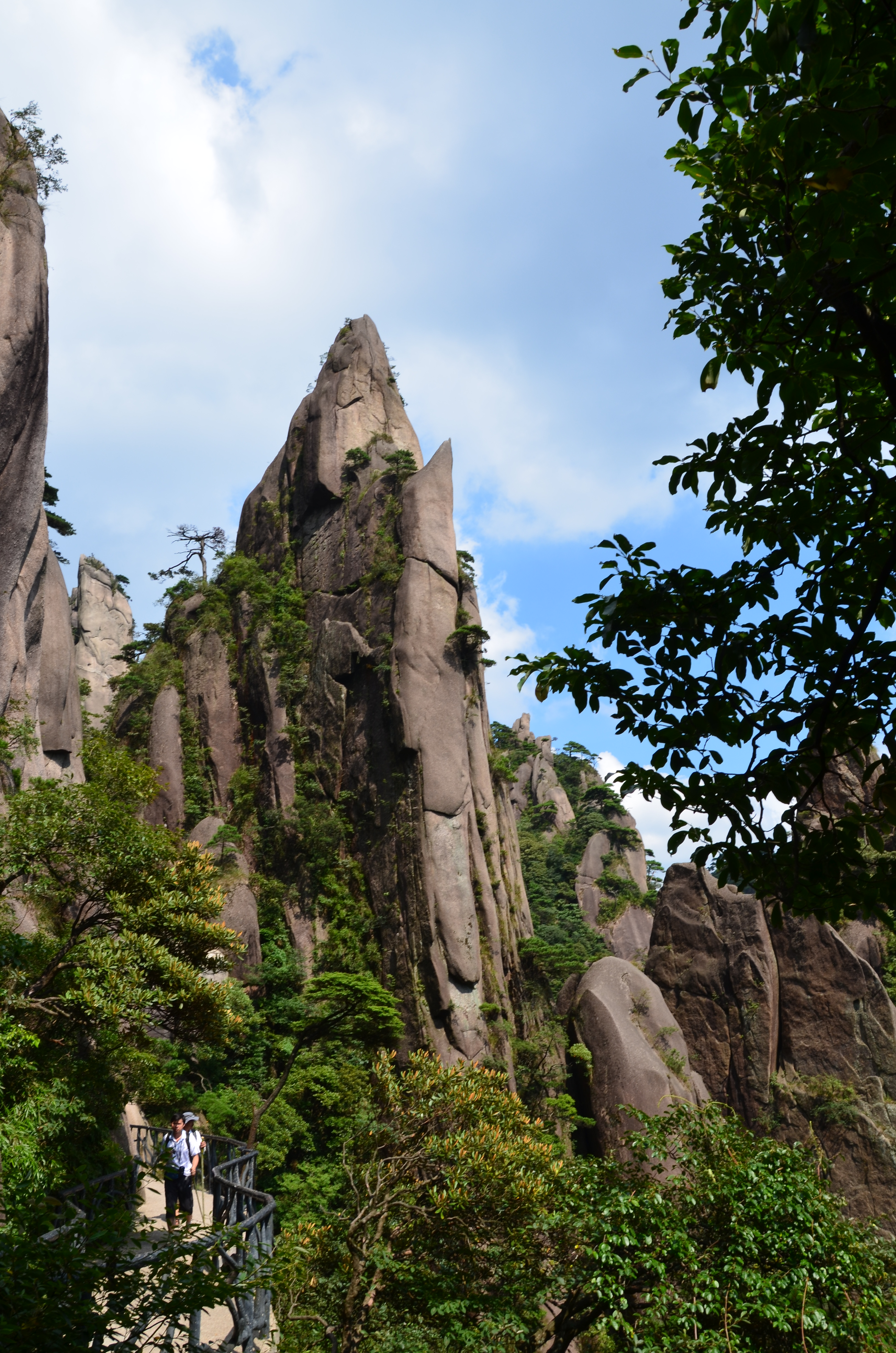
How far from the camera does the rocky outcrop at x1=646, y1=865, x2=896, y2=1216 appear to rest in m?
20.4

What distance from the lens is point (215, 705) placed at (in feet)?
97.4

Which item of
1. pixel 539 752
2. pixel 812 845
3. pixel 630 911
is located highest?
pixel 539 752

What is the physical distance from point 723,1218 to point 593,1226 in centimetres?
136

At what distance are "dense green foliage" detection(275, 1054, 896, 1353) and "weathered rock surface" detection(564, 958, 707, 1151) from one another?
884 centimetres

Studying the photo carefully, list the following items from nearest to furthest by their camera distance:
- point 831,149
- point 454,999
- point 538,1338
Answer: point 831,149 → point 538,1338 → point 454,999

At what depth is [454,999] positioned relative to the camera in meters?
21.4

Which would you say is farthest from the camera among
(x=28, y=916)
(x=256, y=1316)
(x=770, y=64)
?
(x=28, y=916)

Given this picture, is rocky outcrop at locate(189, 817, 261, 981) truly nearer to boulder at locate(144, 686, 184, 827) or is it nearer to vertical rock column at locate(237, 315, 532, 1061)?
vertical rock column at locate(237, 315, 532, 1061)

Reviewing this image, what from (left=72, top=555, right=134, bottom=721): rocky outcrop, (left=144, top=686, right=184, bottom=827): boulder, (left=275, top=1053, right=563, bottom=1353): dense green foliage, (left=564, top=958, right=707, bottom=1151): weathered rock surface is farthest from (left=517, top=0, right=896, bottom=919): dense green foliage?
(left=72, top=555, right=134, bottom=721): rocky outcrop

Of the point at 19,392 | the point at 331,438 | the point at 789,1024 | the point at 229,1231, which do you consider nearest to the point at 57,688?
the point at 19,392

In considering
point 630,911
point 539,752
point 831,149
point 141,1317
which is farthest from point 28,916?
point 539,752

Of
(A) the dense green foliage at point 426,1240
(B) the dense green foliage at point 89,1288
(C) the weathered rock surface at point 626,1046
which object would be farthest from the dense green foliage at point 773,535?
(C) the weathered rock surface at point 626,1046

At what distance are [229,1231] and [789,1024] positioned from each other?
2138 cm

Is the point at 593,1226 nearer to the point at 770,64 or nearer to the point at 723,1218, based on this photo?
the point at 723,1218
